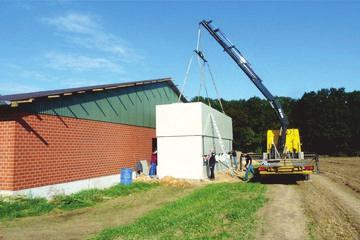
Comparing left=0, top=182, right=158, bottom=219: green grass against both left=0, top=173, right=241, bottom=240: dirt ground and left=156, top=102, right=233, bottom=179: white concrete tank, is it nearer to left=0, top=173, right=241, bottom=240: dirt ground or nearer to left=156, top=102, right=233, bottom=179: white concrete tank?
left=0, top=173, right=241, bottom=240: dirt ground

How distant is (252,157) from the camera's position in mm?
27625

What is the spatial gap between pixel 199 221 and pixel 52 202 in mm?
7601

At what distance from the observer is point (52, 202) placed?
15.6 m

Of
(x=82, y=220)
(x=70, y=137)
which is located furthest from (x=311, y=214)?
(x=70, y=137)

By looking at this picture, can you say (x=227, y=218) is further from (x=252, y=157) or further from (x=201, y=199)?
(x=252, y=157)

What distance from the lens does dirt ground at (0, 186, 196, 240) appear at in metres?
10.8

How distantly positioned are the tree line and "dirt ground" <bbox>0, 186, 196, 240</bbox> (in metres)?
59.9

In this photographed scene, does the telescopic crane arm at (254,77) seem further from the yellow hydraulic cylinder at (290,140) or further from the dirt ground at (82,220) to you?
the dirt ground at (82,220)

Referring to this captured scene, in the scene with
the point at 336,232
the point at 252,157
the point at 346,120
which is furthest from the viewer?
the point at 346,120

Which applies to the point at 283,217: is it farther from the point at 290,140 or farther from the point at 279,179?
the point at 290,140

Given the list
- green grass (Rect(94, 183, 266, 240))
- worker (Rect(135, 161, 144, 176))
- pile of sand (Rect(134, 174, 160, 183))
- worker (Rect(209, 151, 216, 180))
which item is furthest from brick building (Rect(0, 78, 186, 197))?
green grass (Rect(94, 183, 266, 240))

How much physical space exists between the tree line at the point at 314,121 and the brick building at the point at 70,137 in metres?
51.6

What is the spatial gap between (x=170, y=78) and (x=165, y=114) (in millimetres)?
9780

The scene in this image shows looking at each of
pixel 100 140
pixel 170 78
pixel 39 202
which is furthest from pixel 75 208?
pixel 170 78
